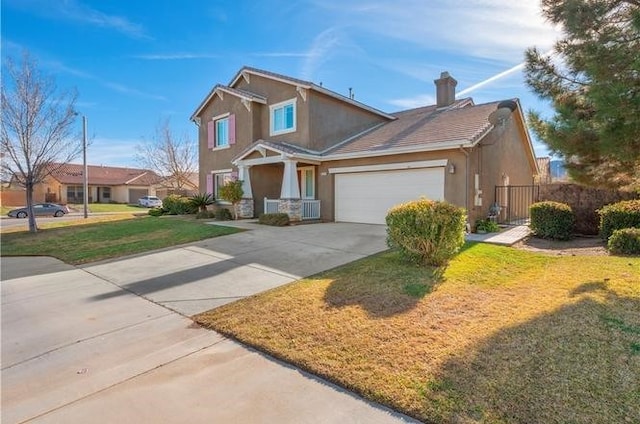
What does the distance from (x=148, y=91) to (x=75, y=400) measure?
67.4 feet

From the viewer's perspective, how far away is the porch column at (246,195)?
684 inches

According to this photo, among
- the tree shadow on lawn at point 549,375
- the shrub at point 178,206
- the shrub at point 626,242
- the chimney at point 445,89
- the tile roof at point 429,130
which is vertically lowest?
the tree shadow on lawn at point 549,375

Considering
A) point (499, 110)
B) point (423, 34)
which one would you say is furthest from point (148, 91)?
point (499, 110)

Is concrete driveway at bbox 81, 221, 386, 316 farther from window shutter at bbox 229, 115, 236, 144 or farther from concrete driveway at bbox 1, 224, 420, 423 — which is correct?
window shutter at bbox 229, 115, 236, 144

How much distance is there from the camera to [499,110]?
12180mm

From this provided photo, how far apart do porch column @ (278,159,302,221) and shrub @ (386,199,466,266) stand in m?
7.94

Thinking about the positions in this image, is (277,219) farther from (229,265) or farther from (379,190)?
(229,265)

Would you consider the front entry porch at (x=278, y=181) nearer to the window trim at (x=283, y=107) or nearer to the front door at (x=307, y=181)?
the front door at (x=307, y=181)

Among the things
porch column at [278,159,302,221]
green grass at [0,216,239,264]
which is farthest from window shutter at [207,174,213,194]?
porch column at [278,159,302,221]

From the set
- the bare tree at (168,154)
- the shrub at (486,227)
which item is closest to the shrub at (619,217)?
the shrub at (486,227)

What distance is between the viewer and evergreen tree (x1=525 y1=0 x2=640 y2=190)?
17.1 feet

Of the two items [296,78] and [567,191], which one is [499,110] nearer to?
[567,191]

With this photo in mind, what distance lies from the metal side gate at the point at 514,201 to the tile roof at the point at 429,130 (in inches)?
121

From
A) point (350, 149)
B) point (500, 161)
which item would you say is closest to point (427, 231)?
A: point (350, 149)
